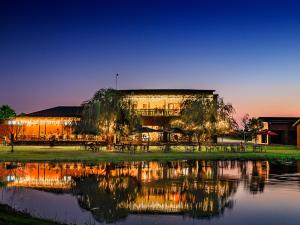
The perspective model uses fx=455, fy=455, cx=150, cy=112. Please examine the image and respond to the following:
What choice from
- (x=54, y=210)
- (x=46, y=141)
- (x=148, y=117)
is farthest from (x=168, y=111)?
(x=54, y=210)

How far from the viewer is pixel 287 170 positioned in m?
30.1

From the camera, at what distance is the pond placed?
1543 cm

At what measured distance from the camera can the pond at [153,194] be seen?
50.6ft

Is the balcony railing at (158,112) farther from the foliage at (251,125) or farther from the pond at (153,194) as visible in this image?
the pond at (153,194)

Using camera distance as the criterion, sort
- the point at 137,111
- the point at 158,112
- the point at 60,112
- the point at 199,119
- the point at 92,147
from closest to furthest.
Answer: the point at 92,147 → the point at 199,119 → the point at 137,111 → the point at 60,112 → the point at 158,112

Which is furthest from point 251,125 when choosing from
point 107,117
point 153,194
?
point 153,194

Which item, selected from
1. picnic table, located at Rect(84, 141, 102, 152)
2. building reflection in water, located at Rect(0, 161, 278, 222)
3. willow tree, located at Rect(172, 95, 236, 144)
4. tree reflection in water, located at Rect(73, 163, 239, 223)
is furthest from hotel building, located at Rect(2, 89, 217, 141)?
tree reflection in water, located at Rect(73, 163, 239, 223)

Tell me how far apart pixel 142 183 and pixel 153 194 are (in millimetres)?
3355

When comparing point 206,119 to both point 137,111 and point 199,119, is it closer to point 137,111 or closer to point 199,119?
point 199,119

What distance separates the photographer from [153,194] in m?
19.7

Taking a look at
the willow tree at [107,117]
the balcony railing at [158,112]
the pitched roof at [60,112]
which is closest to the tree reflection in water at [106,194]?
the willow tree at [107,117]

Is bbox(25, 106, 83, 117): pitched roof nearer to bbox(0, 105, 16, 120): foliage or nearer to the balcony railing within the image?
the balcony railing

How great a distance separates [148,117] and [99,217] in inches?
2430

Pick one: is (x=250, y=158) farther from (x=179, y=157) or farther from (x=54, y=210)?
(x=54, y=210)
